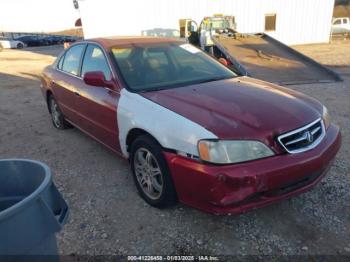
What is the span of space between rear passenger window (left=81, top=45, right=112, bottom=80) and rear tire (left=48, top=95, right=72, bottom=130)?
140 centimetres

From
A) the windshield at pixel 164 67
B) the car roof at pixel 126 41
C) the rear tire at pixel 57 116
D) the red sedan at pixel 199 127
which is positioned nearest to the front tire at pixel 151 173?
the red sedan at pixel 199 127

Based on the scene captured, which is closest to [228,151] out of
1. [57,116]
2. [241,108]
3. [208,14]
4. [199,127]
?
[199,127]

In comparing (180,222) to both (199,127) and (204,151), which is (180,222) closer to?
(204,151)

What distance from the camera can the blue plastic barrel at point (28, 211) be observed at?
146 centimetres

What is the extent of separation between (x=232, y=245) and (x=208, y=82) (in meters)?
1.72

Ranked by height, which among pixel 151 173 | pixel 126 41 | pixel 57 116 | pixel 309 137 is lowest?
pixel 57 116

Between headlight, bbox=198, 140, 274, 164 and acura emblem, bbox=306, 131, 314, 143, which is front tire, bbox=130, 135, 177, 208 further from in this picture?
acura emblem, bbox=306, 131, 314, 143

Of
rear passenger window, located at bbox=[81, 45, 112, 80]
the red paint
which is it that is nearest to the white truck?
rear passenger window, located at bbox=[81, 45, 112, 80]

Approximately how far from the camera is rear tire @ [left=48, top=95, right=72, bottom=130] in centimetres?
536

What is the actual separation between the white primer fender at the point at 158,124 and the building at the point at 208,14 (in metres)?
15.0

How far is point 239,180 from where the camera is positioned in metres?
2.36

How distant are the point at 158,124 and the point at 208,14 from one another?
16786 millimetres

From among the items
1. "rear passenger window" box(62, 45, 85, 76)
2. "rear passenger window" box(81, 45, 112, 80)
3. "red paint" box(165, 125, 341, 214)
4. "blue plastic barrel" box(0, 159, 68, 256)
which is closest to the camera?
"blue plastic barrel" box(0, 159, 68, 256)

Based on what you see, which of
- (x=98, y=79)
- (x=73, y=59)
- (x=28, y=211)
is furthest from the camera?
(x=73, y=59)
